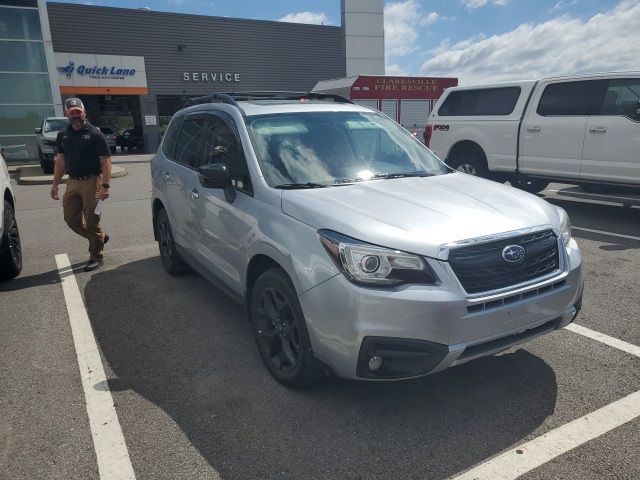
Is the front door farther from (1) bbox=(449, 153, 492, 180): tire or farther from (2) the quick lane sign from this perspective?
(2) the quick lane sign

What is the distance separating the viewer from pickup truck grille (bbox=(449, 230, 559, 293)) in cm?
262

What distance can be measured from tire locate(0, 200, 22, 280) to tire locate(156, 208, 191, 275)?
5.02ft

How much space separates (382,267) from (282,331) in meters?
0.90

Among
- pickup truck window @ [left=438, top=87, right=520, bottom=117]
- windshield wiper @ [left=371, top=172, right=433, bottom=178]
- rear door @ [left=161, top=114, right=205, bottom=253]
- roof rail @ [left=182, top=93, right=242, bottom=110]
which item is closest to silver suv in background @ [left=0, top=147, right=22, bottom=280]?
rear door @ [left=161, top=114, right=205, bottom=253]

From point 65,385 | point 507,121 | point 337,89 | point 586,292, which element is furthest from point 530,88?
point 337,89

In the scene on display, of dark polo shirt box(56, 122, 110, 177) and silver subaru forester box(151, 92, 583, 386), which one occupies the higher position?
dark polo shirt box(56, 122, 110, 177)

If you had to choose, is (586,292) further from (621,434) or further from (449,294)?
(449,294)

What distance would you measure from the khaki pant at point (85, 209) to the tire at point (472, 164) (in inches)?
237

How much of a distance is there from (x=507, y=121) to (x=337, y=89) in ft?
45.3

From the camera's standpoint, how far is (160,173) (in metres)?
5.41

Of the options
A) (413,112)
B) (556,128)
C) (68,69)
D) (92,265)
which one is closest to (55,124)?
(68,69)

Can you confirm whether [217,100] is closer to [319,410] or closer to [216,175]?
[216,175]

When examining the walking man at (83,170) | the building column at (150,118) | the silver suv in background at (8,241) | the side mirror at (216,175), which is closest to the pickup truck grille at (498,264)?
the side mirror at (216,175)

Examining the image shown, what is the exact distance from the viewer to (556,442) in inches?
103
